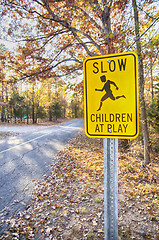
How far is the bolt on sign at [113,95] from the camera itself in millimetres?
1342

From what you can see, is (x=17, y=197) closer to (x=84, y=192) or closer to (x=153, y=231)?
(x=84, y=192)

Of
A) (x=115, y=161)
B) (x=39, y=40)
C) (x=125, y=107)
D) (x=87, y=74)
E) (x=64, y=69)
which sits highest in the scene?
(x=39, y=40)

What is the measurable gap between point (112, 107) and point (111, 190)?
0.75m

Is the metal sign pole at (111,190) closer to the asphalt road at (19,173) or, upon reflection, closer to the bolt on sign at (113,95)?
the bolt on sign at (113,95)

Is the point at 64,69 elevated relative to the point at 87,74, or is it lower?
elevated

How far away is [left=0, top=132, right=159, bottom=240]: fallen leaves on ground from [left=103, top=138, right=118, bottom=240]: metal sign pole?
1.54 m

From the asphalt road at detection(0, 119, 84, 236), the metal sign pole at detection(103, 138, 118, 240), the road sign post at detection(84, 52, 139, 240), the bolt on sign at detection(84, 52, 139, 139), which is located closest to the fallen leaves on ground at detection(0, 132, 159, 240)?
the asphalt road at detection(0, 119, 84, 236)

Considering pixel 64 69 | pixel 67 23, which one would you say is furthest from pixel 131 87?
pixel 64 69

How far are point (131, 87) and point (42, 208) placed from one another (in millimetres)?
3338

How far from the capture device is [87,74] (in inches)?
58.4

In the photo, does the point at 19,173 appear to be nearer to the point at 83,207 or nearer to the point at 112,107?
the point at 83,207

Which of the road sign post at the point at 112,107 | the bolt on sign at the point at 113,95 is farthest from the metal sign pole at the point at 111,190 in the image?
the bolt on sign at the point at 113,95

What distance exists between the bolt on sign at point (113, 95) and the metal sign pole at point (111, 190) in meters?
0.14

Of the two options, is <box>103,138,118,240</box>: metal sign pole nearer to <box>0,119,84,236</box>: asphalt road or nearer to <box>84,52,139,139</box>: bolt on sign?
<box>84,52,139,139</box>: bolt on sign
